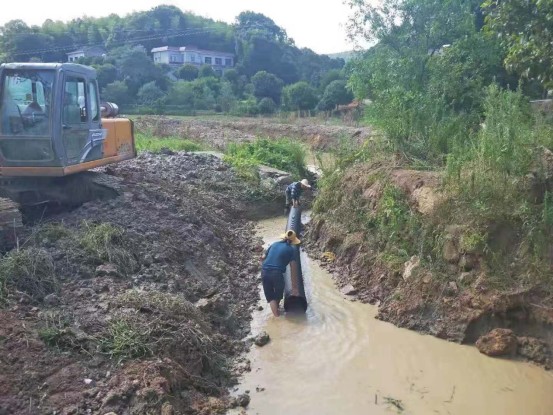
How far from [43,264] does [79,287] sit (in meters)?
0.57

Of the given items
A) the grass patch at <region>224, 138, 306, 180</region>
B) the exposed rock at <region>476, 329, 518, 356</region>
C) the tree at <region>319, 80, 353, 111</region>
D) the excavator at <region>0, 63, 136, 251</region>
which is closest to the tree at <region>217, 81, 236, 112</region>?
the tree at <region>319, 80, 353, 111</region>

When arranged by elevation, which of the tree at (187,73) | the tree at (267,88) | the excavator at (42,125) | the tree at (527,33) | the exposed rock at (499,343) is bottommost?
the exposed rock at (499,343)

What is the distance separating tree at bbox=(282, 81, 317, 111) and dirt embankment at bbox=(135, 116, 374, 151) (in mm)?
6435

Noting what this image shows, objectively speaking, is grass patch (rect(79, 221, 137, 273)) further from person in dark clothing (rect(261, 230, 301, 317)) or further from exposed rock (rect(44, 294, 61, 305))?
person in dark clothing (rect(261, 230, 301, 317))

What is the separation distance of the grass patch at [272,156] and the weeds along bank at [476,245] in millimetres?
8390

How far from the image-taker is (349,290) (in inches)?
340

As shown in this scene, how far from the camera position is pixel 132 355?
5.22m

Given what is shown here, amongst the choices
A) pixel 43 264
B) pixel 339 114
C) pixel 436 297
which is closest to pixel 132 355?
pixel 43 264

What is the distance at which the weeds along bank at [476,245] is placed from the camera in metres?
6.73

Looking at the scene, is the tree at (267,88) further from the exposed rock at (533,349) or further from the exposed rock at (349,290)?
the exposed rock at (533,349)

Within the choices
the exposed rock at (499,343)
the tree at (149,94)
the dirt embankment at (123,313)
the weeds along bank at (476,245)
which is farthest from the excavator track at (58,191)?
the tree at (149,94)

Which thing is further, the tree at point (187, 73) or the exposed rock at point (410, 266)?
the tree at point (187, 73)

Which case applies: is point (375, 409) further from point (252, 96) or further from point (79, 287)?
point (252, 96)

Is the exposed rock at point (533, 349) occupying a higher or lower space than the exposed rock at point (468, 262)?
lower
